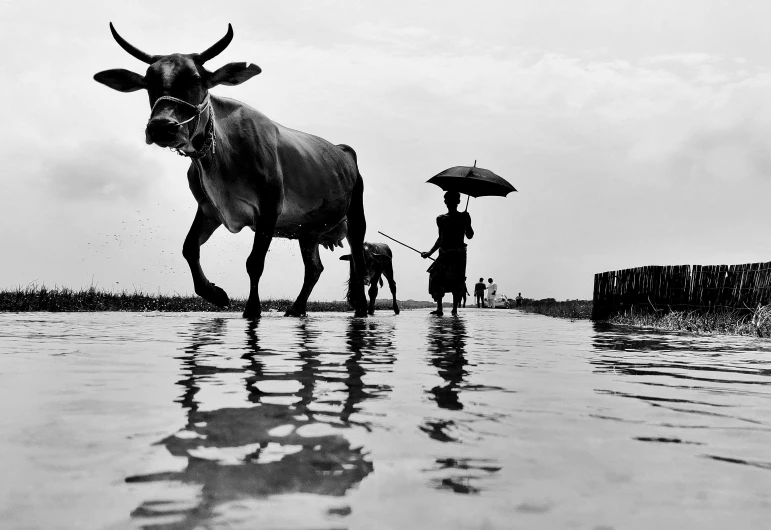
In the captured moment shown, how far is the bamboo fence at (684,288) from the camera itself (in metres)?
12.2

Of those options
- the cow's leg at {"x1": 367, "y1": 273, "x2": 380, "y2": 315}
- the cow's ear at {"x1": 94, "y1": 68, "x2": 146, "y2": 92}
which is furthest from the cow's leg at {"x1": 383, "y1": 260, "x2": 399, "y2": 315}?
the cow's ear at {"x1": 94, "y1": 68, "x2": 146, "y2": 92}

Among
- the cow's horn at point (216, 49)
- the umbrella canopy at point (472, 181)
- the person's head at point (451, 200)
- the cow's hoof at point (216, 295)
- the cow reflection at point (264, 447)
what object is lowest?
the cow reflection at point (264, 447)

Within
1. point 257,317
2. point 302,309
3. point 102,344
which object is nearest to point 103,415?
point 102,344

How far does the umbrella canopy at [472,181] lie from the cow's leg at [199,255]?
19.7 feet

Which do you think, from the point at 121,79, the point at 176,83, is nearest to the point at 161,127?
the point at 176,83

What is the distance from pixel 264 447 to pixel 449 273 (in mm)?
12610

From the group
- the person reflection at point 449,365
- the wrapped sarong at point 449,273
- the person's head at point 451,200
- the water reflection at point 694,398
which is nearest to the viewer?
the water reflection at point 694,398

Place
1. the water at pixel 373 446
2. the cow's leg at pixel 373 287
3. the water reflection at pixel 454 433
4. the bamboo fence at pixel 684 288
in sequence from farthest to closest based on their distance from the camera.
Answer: the cow's leg at pixel 373 287, the bamboo fence at pixel 684 288, the water reflection at pixel 454 433, the water at pixel 373 446

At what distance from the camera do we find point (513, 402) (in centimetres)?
265

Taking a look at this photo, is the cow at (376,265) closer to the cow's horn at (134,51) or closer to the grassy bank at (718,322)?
the grassy bank at (718,322)

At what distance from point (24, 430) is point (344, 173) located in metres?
10.1

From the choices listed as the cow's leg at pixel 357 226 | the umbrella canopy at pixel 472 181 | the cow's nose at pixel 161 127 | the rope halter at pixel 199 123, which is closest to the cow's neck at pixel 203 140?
the rope halter at pixel 199 123

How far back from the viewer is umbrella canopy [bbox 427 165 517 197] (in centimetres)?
1464

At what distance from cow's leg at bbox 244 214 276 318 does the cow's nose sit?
74.0 inches
